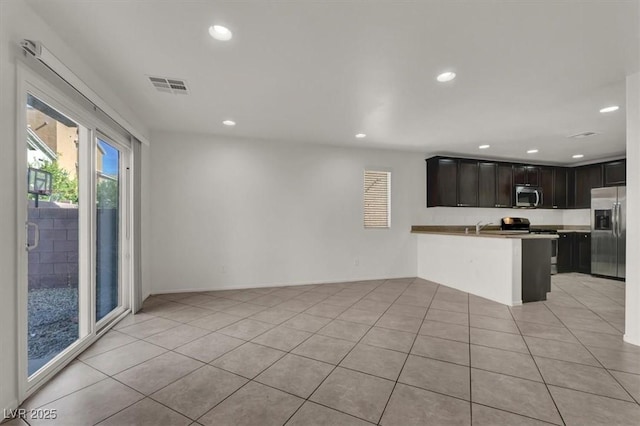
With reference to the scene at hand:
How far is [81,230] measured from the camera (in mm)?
2656

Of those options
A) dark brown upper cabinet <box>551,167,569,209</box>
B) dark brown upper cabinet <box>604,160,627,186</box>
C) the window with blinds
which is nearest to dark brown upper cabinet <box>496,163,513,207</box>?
dark brown upper cabinet <box>551,167,569,209</box>

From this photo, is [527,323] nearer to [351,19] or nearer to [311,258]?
[311,258]

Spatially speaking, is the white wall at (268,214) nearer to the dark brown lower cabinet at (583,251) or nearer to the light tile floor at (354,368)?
the light tile floor at (354,368)

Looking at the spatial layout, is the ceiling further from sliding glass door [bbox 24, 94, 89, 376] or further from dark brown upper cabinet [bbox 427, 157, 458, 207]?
dark brown upper cabinet [bbox 427, 157, 458, 207]

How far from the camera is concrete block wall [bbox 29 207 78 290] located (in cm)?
211

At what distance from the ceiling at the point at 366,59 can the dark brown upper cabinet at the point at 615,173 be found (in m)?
2.35

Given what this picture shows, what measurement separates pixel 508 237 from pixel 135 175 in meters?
5.25

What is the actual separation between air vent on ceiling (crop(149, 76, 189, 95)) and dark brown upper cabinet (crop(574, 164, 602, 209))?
831 cm

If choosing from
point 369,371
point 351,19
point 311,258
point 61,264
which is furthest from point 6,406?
point 311,258

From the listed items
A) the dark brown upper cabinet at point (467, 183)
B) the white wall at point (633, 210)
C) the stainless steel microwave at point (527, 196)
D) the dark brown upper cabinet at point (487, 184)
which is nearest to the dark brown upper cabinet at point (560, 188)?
the stainless steel microwave at point (527, 196)

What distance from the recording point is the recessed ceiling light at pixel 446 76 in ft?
8.70

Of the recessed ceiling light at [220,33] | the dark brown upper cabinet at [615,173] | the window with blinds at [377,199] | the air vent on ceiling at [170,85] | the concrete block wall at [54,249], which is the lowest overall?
the concrete block wall at [54,249]

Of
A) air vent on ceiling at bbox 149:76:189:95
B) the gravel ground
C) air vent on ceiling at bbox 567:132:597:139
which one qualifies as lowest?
the gravel ground

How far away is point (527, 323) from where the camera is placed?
326 centimetres
